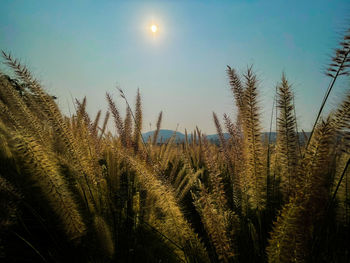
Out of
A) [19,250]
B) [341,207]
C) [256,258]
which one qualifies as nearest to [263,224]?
[256,258]

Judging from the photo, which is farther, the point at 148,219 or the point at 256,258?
the point at 148,219

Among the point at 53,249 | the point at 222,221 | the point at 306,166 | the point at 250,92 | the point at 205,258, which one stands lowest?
the point at 53,249

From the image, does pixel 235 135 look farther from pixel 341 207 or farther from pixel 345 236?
pixel 345 236

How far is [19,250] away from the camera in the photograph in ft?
3.52

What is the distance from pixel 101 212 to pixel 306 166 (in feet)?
3.09

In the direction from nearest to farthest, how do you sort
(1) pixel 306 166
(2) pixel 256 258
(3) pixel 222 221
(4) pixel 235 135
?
1. (1) pixel 306 166
2. (3) pixel 222 221
3. (2) pixel 256 258
4. (4) pixel 235 135

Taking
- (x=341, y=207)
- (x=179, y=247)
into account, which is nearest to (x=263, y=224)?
(x=341, y=207)

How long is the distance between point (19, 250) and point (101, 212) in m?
0.44

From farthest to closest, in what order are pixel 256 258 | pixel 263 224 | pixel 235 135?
pixel 235 135 < pixel 263 224 < pixel 256 258

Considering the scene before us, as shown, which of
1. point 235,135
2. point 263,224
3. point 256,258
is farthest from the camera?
point 235,135

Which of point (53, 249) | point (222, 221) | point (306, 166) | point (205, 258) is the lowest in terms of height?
point (53, 249)

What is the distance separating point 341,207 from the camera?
3.11 feet

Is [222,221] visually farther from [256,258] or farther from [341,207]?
[341,207]

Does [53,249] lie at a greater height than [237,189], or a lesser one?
lesser
